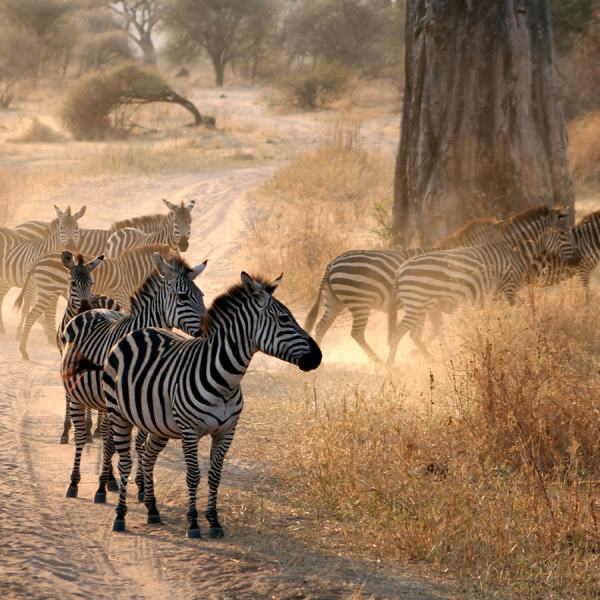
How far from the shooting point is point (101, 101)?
84.8 ft

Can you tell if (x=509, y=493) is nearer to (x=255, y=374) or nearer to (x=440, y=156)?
(x=255, y=374)

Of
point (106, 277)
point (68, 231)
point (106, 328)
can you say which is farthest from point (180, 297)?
point (68, 231)

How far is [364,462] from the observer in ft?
15.2

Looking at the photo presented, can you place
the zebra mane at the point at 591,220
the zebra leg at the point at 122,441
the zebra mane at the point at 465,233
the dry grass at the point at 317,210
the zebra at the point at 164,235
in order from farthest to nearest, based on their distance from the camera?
1. the dry grass at the point at 317,210
2. the zebra at the point at 164,235
3. the zebra mane at the point at 591,220
4. the zebra mane at the point at 465,233
5. the zebra leg at the point at 122,441

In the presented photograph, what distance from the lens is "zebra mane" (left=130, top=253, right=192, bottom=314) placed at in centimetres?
550

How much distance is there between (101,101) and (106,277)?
19711mm

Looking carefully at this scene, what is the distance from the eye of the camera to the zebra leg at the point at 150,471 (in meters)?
4.10

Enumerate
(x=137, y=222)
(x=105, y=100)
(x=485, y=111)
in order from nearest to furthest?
(x=485, y=111) → (x=137, y=222) → (x=105, y=100)

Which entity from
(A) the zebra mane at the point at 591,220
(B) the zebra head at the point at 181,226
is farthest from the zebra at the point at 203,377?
(B) the zebra head at the point at 181,226

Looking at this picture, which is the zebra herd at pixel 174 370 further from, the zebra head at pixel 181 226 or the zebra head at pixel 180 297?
the zebra head at pixel 181 226

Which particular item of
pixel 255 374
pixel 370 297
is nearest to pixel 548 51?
pixel 370 297

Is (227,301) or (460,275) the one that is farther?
(460,275)

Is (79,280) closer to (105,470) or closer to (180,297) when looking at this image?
(180,297)

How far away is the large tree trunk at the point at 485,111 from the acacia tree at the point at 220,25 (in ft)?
139
